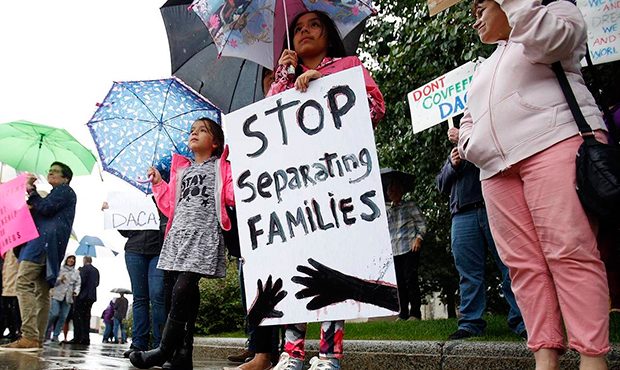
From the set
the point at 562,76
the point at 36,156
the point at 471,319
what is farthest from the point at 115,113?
the point at 562,76

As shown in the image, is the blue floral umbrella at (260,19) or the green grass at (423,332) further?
the green grass at (423,332)

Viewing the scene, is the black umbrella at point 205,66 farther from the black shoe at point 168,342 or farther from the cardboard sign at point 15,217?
the cardboard sign at point 15,217

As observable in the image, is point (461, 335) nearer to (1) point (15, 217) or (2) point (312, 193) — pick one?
(2) point (312, 193)

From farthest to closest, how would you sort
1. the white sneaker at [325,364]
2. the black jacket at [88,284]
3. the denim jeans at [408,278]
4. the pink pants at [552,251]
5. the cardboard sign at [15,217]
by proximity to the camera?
the black jacket at [88,284] < the denim jeans at [408,278] < the cardboard sign at [15,217] < the white sneaker at [325,364] < the pink pants at [552,251]

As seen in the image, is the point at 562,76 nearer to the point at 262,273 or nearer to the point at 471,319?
the point at 262,273

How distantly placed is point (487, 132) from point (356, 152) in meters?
0.63

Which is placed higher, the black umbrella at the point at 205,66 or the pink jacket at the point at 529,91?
the black umbrella at the point at 205,66

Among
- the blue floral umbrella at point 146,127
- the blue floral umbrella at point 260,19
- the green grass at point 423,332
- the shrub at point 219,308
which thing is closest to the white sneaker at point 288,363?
the blue floral umbrella at point 260,19

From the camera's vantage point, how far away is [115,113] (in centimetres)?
557

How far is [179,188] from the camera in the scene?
4.36 meters

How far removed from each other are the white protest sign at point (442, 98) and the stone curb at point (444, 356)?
196cm

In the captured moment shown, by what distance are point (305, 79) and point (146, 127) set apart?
2.60 m

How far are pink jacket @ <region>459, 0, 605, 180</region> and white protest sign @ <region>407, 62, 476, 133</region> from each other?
2.25 m

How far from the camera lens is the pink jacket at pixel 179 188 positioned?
405 cm
